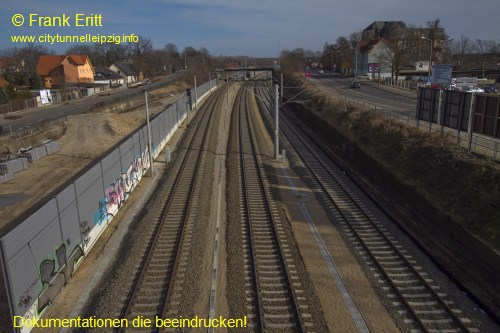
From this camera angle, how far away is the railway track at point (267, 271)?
1070 centimetres

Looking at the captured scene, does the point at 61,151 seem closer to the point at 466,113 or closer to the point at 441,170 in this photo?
the point at 441,170

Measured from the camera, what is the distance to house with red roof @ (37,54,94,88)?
9494 centimetres

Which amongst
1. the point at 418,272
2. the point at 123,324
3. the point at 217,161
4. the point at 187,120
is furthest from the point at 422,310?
the point at 187,120

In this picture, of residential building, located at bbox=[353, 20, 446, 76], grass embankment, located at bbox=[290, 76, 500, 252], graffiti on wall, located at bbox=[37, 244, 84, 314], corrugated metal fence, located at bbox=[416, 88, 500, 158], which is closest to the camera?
graffiti on wall, located at bbox=[37, 244, 84, 314]

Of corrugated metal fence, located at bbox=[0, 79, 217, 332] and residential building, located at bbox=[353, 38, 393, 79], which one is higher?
residential building, located at bbox=[353, 38, 393, 79]

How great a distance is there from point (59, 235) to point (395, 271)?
10652 millimetres

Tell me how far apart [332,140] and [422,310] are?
82.0 ft

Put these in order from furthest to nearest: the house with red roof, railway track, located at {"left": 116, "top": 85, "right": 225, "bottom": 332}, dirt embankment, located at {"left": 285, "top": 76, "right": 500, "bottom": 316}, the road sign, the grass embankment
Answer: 1. the house with red roof
2. the road sign
3. the grass embankment
4. dirt embankment, located at {"left": 285, "top": 76, "right": 500, "bottom": 316}
5. railway track, located at {"left": 116, "top": 85, "right": 225, "bottom": 332}

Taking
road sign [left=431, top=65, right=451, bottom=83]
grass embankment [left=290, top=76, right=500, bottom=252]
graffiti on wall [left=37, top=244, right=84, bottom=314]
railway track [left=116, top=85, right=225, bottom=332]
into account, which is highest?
road sign [left=431, top=65, right=451, bottom=83]

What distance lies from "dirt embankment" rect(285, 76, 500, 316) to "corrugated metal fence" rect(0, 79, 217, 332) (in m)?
12.3

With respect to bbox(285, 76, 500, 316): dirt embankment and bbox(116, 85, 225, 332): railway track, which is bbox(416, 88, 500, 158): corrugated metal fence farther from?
bbox(116, 85, 225, 332): railway track

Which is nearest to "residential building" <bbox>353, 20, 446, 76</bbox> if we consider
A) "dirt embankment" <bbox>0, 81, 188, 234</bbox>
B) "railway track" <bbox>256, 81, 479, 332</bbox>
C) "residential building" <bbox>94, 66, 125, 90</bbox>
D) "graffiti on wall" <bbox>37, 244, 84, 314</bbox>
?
"dirt embankment" <bbox>0, 81, 188, 234</bbox>

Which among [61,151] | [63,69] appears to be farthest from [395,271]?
[63,69]

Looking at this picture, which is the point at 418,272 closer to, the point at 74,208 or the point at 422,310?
the point at 422,310
